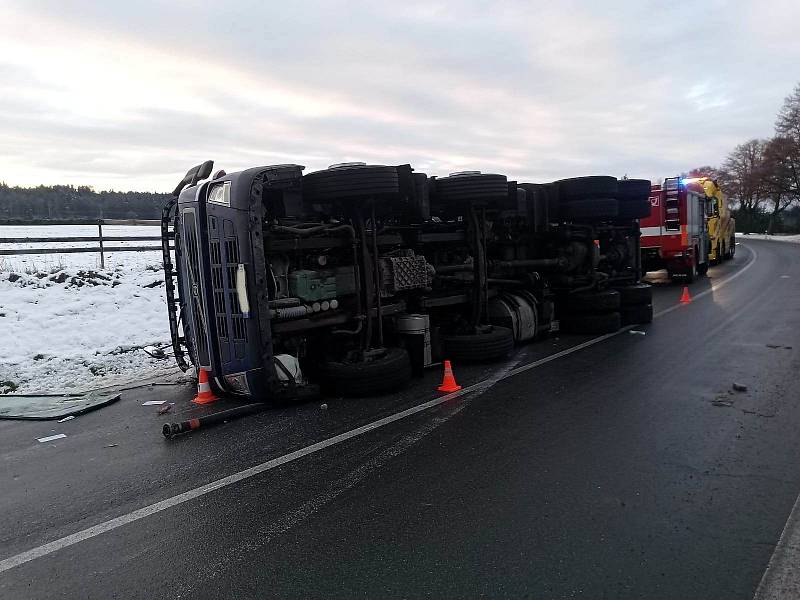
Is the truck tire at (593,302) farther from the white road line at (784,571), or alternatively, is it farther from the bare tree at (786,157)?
the bare tree at (786,157)

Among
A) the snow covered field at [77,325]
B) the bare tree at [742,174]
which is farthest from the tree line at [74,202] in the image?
the bare tree at [742,174]

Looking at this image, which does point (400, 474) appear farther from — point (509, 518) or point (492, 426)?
point (492, 426)

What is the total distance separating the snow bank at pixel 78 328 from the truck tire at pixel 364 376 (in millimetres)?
2610

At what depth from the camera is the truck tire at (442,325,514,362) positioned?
24.0 feet

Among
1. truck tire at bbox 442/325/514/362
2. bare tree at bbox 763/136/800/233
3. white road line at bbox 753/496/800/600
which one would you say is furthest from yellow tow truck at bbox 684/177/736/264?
bare tree at bbox 763/136/800/233

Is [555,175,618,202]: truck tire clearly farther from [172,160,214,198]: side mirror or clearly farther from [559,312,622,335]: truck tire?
[172,160,214,198]: side mirror

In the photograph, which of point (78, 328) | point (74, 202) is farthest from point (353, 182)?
point (74, 202)

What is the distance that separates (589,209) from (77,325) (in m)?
8.52

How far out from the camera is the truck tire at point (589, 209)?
32.0ft

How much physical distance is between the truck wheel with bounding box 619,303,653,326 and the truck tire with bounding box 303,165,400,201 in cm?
584

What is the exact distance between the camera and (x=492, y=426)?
4934 millimetres

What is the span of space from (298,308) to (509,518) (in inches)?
130

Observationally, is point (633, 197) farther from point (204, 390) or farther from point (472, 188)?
point (204, 390)

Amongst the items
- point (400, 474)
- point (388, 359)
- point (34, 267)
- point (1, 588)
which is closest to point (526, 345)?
point (388, 359)
